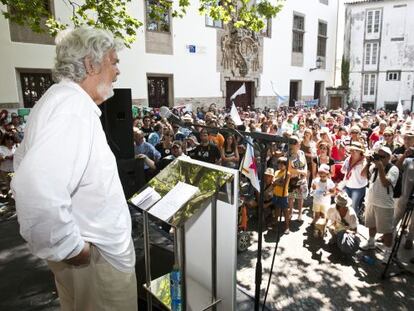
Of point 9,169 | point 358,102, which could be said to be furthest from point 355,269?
point 358,102

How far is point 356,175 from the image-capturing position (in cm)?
511

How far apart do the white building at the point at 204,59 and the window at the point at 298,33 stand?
23mm

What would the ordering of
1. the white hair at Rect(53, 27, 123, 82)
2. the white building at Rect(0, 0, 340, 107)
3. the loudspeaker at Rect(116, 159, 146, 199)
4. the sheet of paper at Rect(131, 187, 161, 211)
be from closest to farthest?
the white hair at Rect(53, 27, 123, 82) → the sheet of paper at Rect(131, 187, 161, 211) → the loudspeaker at Rect(116, 159, 146, 199) → the white building at Rect(0, 0, 340, 107)

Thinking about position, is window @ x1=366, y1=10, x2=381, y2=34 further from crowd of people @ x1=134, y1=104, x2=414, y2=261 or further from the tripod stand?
the tripod stand

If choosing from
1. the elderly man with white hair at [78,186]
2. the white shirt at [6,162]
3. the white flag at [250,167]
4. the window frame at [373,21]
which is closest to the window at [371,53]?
the window frame at [373,21]

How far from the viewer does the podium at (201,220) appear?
71.1 inches

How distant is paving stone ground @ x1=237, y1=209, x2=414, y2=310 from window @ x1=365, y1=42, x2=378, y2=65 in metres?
25.0

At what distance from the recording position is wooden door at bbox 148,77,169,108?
1378 centimetres

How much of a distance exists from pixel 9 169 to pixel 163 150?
336cm

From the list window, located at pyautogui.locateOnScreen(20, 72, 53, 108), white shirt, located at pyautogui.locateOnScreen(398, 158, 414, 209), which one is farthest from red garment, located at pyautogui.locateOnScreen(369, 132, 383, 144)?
window, located at pyautogui.locateOnScreen(20, 72, 53, 108)

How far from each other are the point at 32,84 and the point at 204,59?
7.68 meters

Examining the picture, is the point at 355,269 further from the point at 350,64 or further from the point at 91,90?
the point at 350,64

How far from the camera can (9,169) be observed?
6750 mm

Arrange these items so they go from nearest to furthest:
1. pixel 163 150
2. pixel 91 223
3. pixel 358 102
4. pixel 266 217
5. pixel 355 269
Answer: pixel 91 223, pixel 355 269, pixel 266 217, pixel 163 150, pixel 358 102
